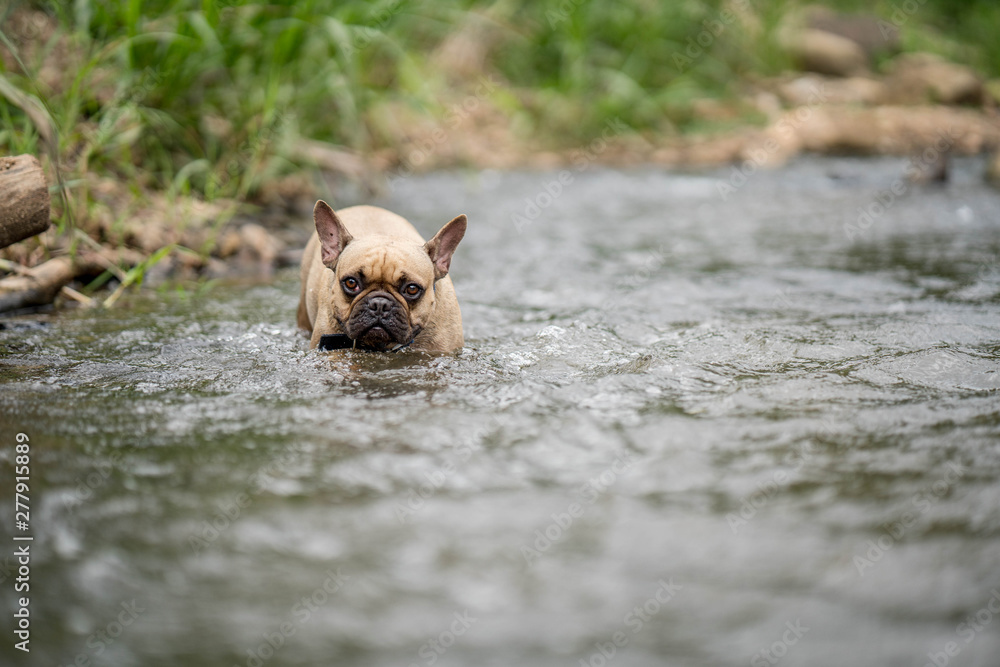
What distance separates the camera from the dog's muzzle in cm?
403

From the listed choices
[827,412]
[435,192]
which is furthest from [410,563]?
[435,192]

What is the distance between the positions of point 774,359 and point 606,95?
10.5 meters

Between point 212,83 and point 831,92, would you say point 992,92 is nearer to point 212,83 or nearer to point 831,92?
point 831,92

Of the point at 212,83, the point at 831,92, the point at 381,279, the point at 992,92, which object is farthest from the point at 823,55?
the point at 381,279

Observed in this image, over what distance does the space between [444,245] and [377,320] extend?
691mm

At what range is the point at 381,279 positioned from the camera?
13.6 ft

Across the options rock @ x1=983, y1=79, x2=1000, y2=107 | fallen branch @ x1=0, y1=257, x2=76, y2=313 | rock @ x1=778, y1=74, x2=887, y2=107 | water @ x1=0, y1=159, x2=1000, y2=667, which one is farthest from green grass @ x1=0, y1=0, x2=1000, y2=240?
rock @ x1=983, y1=79, x2=1000, y2=107

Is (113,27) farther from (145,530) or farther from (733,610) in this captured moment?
(733,610)

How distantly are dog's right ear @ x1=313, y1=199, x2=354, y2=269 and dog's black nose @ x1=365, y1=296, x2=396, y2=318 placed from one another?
1.72ft

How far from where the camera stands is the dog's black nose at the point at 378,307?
402 centimetres

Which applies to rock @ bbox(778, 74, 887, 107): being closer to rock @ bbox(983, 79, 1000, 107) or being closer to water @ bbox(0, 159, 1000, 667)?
rock @ bbox(983, 79, 1000, 107)

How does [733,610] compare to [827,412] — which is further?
[827,412]

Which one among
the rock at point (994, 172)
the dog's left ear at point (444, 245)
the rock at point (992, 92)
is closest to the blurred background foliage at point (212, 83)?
the dog's left ear at point (444, 245)

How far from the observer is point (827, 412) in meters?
3.30
